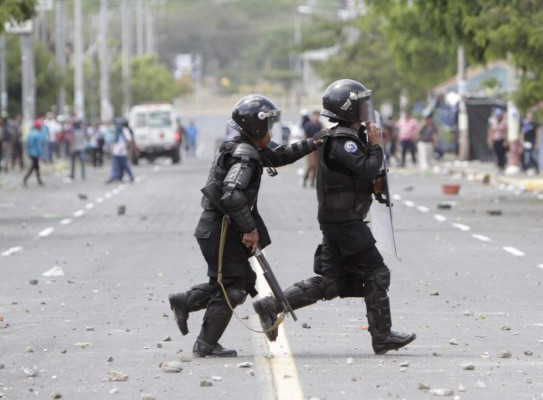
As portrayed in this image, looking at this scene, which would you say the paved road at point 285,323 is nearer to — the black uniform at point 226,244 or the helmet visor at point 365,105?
the black uniform at point 226,244

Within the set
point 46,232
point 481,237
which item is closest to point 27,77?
point 46,232

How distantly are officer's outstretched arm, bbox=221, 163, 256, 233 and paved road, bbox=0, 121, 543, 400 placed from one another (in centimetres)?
88

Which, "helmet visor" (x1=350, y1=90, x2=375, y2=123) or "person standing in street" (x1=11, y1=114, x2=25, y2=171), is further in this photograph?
"person standing in street" (x1=11, y1=114, x2=25, y2=171)

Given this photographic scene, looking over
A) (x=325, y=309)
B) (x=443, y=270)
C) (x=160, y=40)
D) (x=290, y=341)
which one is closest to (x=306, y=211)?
(x=443, y=270)

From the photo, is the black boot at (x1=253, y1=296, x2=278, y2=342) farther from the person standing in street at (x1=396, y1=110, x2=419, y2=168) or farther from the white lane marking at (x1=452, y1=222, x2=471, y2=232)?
the person standing in street at (x1=396, y1=110, x2=419, y2=168)

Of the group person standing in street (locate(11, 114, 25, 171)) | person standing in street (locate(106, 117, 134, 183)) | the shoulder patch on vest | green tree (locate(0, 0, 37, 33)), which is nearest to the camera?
the shoulder patch on vest

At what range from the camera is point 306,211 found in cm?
2670

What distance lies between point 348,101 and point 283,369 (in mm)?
1822

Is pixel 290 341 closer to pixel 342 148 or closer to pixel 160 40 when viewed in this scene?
pixel 342 148

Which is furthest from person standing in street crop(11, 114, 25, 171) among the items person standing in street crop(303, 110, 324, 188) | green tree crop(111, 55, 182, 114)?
green tree crop(111, 55, 182, 114)

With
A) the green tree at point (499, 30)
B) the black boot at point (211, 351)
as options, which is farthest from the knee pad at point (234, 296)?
the green tree at point (499, 30)

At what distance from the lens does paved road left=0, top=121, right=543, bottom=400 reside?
8953 millimetres

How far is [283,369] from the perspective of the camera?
9.44 m

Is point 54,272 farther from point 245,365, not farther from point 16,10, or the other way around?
point 16,10
